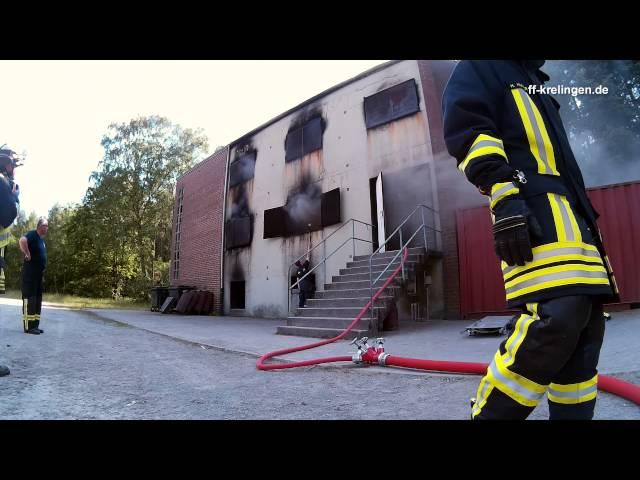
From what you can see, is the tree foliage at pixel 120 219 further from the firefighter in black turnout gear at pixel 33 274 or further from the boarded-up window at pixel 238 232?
the boarded-up window at pixel 238 232

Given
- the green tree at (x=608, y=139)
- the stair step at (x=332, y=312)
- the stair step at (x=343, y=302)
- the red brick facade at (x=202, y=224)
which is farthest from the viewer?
the red brick facade at (x=202, y=224)

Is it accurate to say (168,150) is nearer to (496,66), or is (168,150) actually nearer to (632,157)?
(496,66)

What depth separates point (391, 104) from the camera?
7.89 m

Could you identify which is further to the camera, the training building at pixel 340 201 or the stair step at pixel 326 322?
the training building at pixel 340 201

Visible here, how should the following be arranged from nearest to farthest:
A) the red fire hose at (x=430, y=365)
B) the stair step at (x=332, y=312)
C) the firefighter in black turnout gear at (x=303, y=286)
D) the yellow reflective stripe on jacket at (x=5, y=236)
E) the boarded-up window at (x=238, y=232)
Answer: the red fire hose at (x=430, y=365)
the yellow reflective stripe on jacket at (x=5, y=236)
the stair step at (x=332, y=312)
the firefighter in black turnout gear at (x=303, y=286)
the boarded-up window at (x=238, y=232)

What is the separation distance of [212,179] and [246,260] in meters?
3.25

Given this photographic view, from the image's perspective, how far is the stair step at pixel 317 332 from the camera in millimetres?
4832

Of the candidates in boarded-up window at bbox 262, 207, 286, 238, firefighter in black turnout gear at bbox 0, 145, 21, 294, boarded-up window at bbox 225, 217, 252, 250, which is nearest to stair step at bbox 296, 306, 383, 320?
firefighter in black turnout gear at bbox 0, 145, 21, 294

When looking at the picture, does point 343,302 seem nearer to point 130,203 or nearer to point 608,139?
point 130,203

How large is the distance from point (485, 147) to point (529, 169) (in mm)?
183

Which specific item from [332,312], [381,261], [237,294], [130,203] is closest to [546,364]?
[332,312]

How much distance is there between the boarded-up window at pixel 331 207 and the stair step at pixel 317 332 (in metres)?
3.83

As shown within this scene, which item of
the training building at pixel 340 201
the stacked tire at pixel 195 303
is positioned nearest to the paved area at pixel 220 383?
the training building at pixel 340 201
